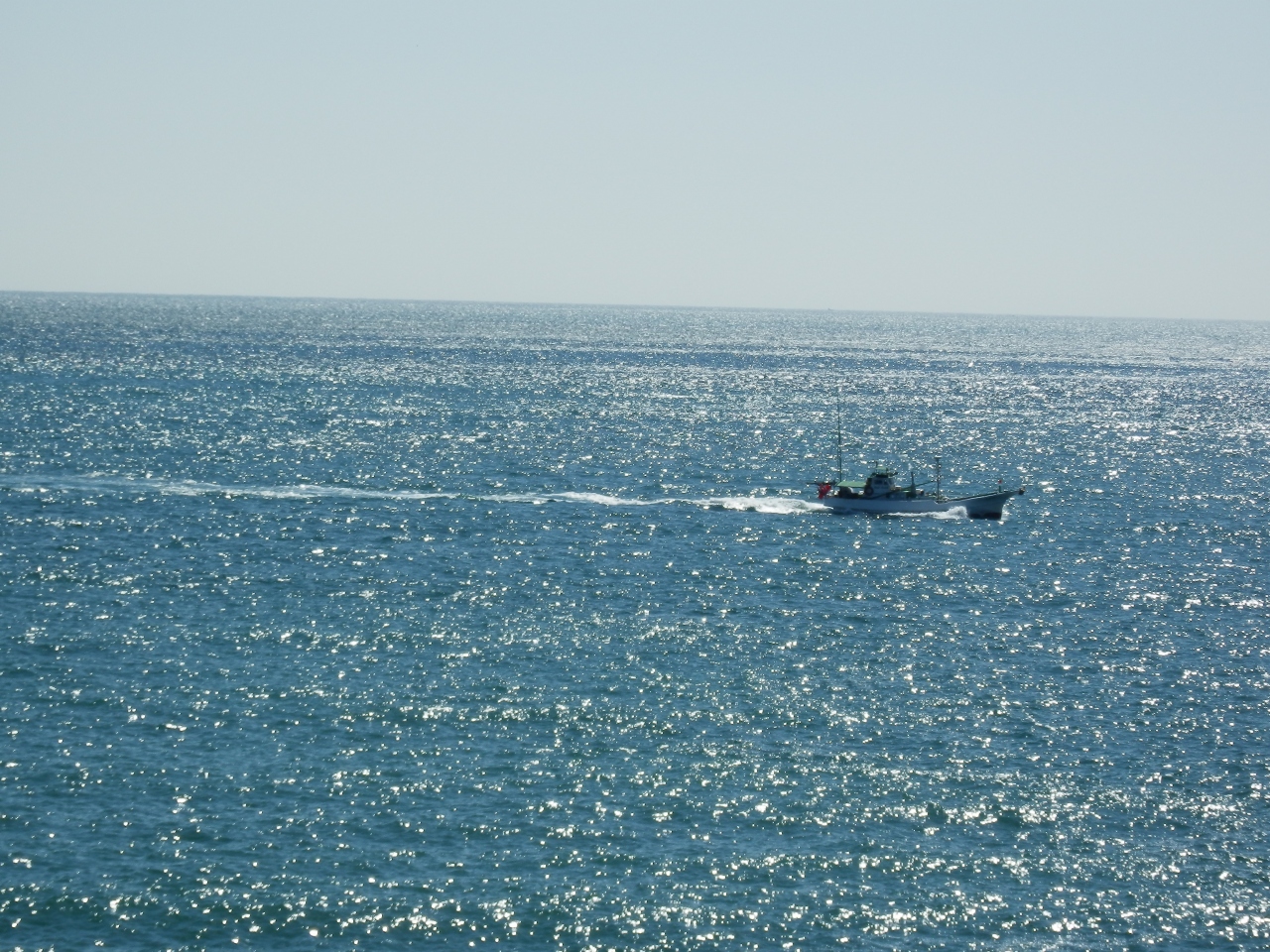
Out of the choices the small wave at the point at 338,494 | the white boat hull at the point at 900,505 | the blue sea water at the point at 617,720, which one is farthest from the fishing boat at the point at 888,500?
the small wave at the point at 338,494

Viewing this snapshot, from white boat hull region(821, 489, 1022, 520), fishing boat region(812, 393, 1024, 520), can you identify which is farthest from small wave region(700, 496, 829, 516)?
fishing boat region(812, 393, 1024, 520)

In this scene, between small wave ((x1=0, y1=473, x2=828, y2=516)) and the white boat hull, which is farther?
the white boat hull

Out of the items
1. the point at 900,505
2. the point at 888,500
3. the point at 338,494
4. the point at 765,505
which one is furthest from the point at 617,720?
the point at 338,494

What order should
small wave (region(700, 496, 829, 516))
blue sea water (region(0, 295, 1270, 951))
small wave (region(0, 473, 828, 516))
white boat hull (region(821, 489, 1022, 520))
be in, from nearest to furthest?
blue sea water (region(0, 295, 1270, 951)), small wave (region(0, 473, 828, 516)), small wave (region(700, 496, 829, 516)), white boat hull (region(821, 489, 1022, 520))

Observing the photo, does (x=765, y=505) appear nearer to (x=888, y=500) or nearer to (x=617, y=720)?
(x=888, y=500)

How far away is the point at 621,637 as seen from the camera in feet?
236

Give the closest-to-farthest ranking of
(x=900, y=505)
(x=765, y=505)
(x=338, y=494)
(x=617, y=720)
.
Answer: (x=617, y=720) < (x=900, y=505) < (x=338, y=494) < (x=765, y=505)

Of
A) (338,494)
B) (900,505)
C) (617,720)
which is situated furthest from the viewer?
(338,494)

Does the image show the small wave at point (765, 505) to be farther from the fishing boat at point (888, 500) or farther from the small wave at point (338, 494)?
the fishing boat at point (888, 500)

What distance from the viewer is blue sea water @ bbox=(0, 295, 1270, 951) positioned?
43.2 meters

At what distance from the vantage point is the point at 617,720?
5897cm

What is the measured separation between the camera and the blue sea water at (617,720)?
43188 mm

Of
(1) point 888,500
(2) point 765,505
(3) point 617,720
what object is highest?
(1) point 888,500

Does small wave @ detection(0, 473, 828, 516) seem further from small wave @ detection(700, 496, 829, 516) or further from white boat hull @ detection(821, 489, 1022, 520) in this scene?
white boat hull @ detection(821, 489, 1022, 520)
